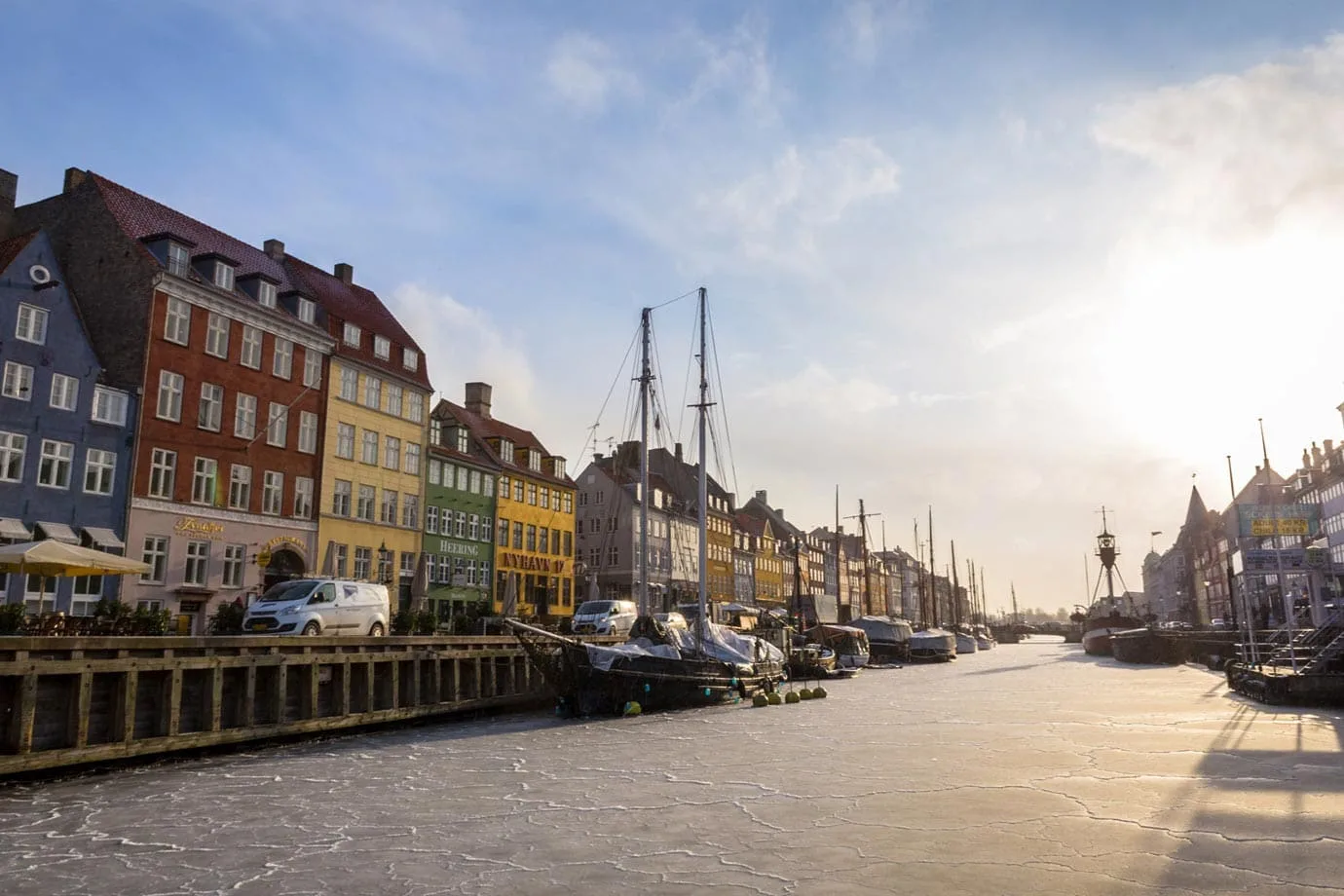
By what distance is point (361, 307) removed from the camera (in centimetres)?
5650

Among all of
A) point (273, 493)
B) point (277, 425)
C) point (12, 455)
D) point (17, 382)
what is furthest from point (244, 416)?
point (12, 455)

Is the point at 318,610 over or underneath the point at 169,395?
underneath

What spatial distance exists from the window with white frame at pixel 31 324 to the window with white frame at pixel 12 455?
3596mm

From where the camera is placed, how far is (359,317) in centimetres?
5475

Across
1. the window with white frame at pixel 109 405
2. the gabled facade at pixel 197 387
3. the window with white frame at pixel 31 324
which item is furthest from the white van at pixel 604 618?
the window with white frame at pixel 31 324

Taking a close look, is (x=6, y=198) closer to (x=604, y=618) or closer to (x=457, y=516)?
(x=457, y=516)

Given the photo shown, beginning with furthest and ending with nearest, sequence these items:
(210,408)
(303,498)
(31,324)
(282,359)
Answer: (303,498) < (282,359) < (210,408) < (31,324)

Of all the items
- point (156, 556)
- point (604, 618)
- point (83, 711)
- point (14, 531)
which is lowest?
point (83, 711)

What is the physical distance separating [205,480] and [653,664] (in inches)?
880

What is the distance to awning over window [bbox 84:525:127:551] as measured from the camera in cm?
3612

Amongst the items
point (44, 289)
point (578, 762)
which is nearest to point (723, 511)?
point (44, 289)

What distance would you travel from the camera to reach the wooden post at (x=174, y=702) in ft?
68.0

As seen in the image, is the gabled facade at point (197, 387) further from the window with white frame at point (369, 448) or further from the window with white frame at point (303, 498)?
the window with white frame at point (369, 448)

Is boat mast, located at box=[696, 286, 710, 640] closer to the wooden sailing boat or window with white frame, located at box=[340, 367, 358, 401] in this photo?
the wooden sailing boat
